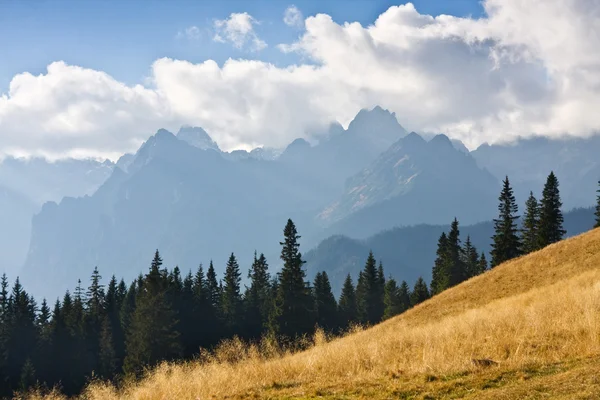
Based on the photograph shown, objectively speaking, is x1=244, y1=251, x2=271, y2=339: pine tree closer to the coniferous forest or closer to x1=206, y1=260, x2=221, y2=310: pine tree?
the coniferous forest

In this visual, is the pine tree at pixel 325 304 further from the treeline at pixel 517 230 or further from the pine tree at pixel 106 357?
the pine tree at pixel 106 357

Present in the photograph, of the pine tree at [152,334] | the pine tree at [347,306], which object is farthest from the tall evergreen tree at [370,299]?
the pine tree at [152,334]

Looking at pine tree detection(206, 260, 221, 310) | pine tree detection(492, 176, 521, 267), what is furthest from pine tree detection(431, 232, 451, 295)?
pine tree detection(206, 260, 221, 310)

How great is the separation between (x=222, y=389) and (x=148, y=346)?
155ft

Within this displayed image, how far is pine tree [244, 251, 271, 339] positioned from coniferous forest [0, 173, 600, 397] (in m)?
0.24

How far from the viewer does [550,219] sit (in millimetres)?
73125

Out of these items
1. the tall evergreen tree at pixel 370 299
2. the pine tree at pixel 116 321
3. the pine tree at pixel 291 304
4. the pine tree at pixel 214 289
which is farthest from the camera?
the tall evergreen tree at pixel 370 299

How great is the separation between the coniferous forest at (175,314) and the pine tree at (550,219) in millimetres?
157

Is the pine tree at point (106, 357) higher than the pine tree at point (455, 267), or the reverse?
the pine tree at point (455, 267)

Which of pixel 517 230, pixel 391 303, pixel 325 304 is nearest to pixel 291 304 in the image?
pixel 391 303

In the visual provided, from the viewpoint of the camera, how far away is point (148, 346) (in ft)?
175

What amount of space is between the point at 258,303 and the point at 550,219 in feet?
186

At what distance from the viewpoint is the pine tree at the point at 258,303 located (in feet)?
299

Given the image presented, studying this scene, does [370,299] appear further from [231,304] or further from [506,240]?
[506,240]
